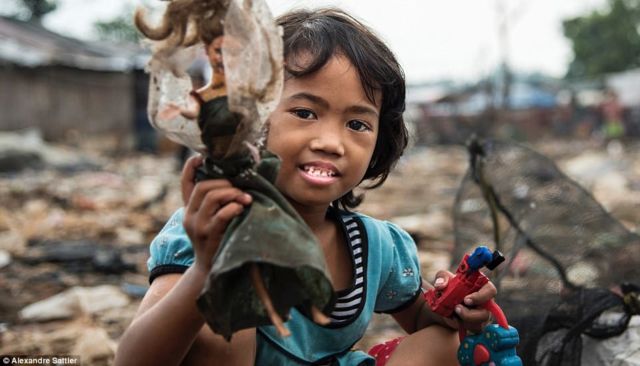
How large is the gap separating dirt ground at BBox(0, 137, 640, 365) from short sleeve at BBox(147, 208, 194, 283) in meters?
1.19

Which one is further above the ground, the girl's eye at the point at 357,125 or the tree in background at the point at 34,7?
the girl's eye at the point at 357,125

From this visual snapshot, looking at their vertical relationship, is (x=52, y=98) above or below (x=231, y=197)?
below

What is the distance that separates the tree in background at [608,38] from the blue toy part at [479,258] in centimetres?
3732

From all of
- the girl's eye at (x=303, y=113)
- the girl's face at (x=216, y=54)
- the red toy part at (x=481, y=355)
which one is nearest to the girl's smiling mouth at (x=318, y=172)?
the girl's eye at (x=303, y=113)

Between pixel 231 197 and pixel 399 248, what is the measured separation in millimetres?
879

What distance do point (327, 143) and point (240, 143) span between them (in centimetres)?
37

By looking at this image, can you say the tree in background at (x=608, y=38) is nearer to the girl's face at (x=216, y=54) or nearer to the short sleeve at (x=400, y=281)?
the short sleeve at (x=400, y=281)

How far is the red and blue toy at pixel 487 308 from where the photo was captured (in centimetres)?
148

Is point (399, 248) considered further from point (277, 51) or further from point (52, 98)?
point (52, 98)

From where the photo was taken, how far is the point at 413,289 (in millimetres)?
1874

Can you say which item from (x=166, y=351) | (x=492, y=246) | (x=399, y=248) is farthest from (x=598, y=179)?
(x=166, y=351)

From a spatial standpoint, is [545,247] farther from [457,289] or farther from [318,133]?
[318,133]

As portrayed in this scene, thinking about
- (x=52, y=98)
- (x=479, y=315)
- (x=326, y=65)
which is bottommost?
(x=52, y=98)

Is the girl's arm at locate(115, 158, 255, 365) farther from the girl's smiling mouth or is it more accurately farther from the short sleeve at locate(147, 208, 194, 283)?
the girl's smiling mouth
